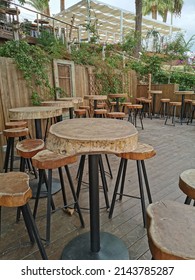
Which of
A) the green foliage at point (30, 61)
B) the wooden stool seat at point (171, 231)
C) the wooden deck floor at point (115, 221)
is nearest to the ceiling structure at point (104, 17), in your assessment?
the green foliage at point (30, 61)

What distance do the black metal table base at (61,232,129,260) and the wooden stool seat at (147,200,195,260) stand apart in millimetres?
736

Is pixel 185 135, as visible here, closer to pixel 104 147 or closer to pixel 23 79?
pixel 23 79

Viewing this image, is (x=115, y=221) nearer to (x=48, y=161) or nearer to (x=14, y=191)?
(x=48, y=161)

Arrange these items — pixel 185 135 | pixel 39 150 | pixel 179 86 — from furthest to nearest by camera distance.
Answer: pixel 179 86
pixel 185 135
pixel 39 150

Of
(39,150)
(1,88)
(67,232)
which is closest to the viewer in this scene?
(67,232)

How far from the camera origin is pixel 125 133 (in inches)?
37.9

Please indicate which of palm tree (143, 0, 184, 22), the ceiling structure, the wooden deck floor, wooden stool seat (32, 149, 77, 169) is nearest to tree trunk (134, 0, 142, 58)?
the ceiling structure

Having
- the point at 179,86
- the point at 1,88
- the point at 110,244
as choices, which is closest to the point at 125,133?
the point at 110,244

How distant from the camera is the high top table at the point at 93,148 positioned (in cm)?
85

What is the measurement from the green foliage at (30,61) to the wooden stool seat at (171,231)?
3.94m

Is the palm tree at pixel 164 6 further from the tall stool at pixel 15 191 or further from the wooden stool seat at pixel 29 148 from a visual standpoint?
the tall stool at pixel 15 191

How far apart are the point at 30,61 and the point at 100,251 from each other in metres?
3.89
